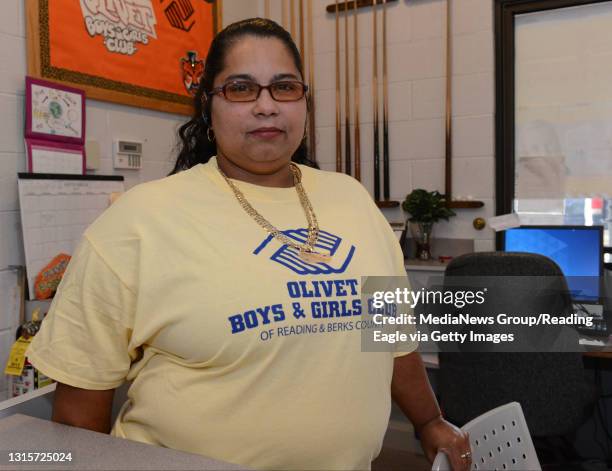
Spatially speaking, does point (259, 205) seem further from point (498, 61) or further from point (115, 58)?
point (498, 61)

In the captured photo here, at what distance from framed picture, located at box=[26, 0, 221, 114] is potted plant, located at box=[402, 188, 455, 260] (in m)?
1.15

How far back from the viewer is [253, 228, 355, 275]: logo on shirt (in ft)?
3.31

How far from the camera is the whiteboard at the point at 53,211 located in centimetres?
175

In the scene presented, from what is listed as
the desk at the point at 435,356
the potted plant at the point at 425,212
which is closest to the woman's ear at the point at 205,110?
the desk at the point at 435,356

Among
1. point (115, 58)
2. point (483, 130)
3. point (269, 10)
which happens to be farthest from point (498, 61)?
point (115, 58)

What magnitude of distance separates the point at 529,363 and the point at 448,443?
940 mm

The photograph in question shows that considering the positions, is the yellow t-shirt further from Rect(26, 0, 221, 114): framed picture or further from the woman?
Rect(26, 0, 221, 114): framed picture

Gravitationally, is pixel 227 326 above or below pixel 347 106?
below

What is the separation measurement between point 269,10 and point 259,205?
7.79 ft

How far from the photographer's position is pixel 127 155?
222cm

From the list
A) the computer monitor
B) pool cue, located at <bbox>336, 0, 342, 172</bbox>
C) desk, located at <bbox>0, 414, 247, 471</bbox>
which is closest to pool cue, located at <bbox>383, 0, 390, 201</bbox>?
pool cue, located at <bbox>336, 0, 342, 172</bbox>

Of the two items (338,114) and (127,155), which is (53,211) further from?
(338,114)

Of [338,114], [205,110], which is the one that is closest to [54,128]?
[205,110]

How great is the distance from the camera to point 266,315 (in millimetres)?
948
